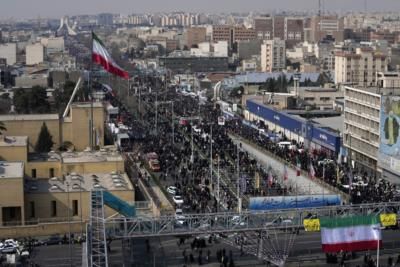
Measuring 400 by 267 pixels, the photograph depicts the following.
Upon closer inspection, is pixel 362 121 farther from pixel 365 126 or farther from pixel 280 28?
pixel 280 28

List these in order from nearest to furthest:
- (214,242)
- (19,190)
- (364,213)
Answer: (364,213) < (214,242) < (19,190)

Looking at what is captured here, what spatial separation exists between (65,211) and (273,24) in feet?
253

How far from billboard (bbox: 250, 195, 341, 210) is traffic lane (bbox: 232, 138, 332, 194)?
1583mm

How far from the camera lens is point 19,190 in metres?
15.3

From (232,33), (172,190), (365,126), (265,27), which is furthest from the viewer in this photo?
(265,27)

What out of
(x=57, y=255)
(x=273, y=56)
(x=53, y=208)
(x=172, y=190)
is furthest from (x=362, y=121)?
(x=273, y=56)

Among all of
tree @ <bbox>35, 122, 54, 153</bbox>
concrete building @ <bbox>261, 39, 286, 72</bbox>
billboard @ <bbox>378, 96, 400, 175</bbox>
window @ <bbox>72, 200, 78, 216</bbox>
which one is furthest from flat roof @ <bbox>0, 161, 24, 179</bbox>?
concrete building @ <bbox>261, 39, 286, 72</bbox>

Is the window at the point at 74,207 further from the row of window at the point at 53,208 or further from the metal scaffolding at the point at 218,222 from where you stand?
the metal scaffolding at the point at 218,222

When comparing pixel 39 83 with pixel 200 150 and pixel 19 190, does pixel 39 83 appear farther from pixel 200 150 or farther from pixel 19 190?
pixel 19 190

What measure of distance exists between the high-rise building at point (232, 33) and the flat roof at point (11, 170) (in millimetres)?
67415

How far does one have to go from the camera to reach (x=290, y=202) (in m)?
15.7

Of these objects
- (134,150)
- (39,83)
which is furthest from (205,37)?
(134,150)

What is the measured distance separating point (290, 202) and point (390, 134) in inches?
255

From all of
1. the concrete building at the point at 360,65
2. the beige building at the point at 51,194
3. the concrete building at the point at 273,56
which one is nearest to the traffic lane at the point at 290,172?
the beige building at the point at 51,194
